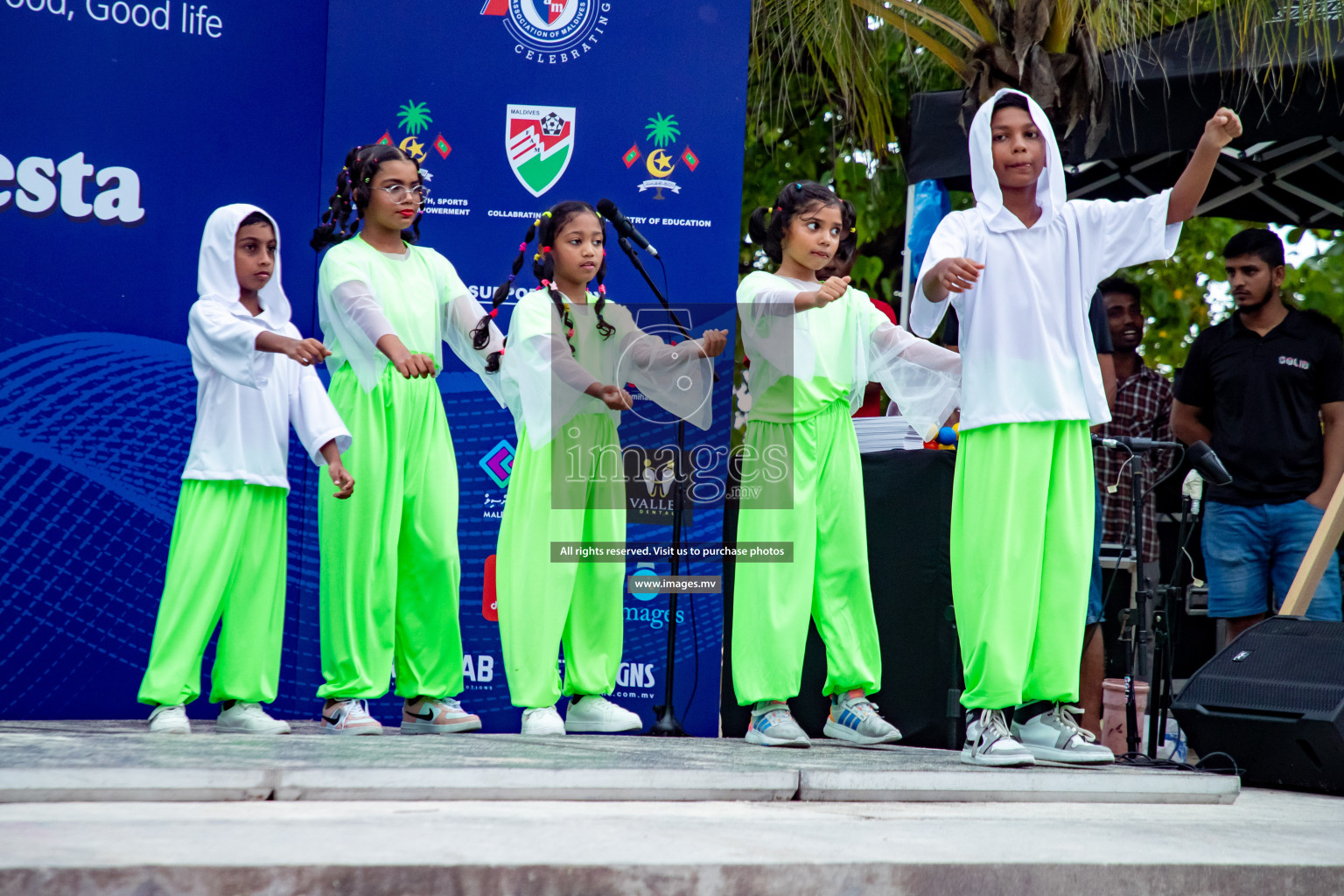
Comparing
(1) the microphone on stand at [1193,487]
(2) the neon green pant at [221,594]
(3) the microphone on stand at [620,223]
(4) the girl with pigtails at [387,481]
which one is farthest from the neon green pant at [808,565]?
(2) the neon green pant at [221,594]

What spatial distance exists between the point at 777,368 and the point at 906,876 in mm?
2601

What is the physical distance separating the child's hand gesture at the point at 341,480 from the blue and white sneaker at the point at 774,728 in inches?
61.8

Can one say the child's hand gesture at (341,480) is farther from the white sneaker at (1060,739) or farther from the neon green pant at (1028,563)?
the white sneaker at (1060,739)

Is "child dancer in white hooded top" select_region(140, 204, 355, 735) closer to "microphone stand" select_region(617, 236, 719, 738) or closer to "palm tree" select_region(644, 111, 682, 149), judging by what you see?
"microphone stand" select_region(617, 236, 719, 738)

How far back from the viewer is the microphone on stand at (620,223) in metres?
5.19

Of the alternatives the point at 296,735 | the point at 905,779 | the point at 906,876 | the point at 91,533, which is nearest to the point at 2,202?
the point at 91,533

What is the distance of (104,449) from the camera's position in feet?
17.1

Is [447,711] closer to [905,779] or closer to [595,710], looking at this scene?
[595,710]

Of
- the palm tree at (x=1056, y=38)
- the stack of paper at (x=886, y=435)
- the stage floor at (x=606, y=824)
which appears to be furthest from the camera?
the palm tree at (x=1056, y=38)

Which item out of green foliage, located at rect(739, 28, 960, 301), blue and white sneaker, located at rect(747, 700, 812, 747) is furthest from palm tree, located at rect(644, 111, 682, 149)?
green foliage, located at rect(739, 28, 960, 301)

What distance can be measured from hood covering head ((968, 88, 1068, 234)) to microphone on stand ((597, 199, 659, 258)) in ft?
4.01

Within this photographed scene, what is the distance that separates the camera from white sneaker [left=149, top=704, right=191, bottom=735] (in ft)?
15.0

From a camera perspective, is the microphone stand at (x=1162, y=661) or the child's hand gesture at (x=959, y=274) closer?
the child's hand gesture at (x=959, y=274)

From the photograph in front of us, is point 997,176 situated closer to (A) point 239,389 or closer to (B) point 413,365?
(B) point 413,365
